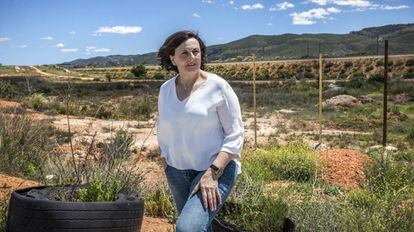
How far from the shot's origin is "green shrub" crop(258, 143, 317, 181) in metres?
8.88

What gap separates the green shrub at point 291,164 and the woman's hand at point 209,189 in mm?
5740

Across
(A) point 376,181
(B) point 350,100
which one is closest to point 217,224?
(A) point 376,181

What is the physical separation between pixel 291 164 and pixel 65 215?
582 centimetres

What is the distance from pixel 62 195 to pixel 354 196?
3034 mm

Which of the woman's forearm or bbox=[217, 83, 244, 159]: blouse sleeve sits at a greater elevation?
bbox=[217, 83, 244, 159]: blouse sleeve

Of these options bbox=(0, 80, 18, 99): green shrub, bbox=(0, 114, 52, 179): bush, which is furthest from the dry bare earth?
bbox=(0, 114, 52, 179): bush

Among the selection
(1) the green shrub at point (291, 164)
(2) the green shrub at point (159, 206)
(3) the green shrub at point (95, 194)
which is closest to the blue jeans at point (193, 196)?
(3) the green shrub at point (95, 194)

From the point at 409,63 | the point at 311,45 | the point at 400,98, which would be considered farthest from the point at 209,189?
the point at 311,45

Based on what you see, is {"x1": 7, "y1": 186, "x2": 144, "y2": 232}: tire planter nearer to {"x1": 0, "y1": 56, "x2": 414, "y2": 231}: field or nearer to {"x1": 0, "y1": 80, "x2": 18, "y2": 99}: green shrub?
{"x1": 0, "y1": 56, "x2": 414, "y2": 231}: field

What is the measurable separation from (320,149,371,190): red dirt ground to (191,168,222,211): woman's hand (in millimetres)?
5502

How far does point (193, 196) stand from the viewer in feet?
10.0

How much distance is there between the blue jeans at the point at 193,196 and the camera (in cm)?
294

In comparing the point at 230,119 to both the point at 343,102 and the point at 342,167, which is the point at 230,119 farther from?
the point at 343,102

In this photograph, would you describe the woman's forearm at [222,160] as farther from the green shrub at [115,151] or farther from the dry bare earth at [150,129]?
the dry bare earth at [150,129]
